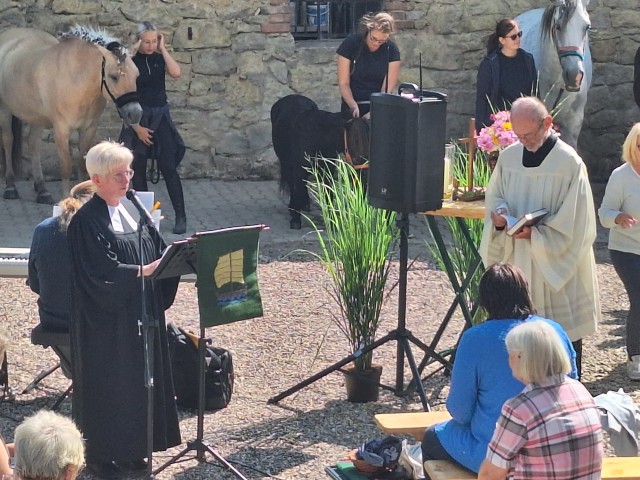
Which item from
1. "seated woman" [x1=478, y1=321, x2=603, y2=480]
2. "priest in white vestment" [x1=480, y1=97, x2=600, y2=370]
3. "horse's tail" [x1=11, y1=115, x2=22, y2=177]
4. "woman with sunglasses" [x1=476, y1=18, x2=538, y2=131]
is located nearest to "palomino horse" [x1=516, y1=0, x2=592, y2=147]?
"woman with sunglasses" [x1=476, y1=18, x2=538, y2=131]

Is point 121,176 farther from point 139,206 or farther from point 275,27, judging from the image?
point 275,27

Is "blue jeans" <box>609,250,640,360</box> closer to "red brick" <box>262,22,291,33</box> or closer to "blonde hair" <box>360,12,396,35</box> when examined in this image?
"blonde hair" <box>360,12,396,35</box>

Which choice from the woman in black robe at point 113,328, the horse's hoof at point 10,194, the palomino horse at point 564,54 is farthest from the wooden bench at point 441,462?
the horse's hoof at point 10,194

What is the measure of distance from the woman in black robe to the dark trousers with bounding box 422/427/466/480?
1.41m

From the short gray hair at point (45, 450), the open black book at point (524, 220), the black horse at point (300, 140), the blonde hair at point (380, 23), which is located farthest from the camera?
the black horse at point (300, 140)

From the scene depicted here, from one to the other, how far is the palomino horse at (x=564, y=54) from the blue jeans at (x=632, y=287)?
3.81 metres

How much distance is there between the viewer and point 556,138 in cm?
645

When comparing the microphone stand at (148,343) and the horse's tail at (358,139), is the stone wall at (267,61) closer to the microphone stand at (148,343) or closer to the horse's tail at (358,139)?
the horse's tail at (358,139)

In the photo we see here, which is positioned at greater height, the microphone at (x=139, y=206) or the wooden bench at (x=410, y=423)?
the microphone at (x=139, y=206)

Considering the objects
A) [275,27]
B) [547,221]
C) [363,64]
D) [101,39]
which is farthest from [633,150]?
[275,27]

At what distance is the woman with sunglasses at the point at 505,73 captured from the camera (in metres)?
10.6

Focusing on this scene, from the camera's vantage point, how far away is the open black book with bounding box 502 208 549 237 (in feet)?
20.9

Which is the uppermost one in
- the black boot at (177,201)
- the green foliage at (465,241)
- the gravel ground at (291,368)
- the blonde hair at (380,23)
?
the blonde hair at (380,23)

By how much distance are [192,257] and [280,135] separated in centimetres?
563
